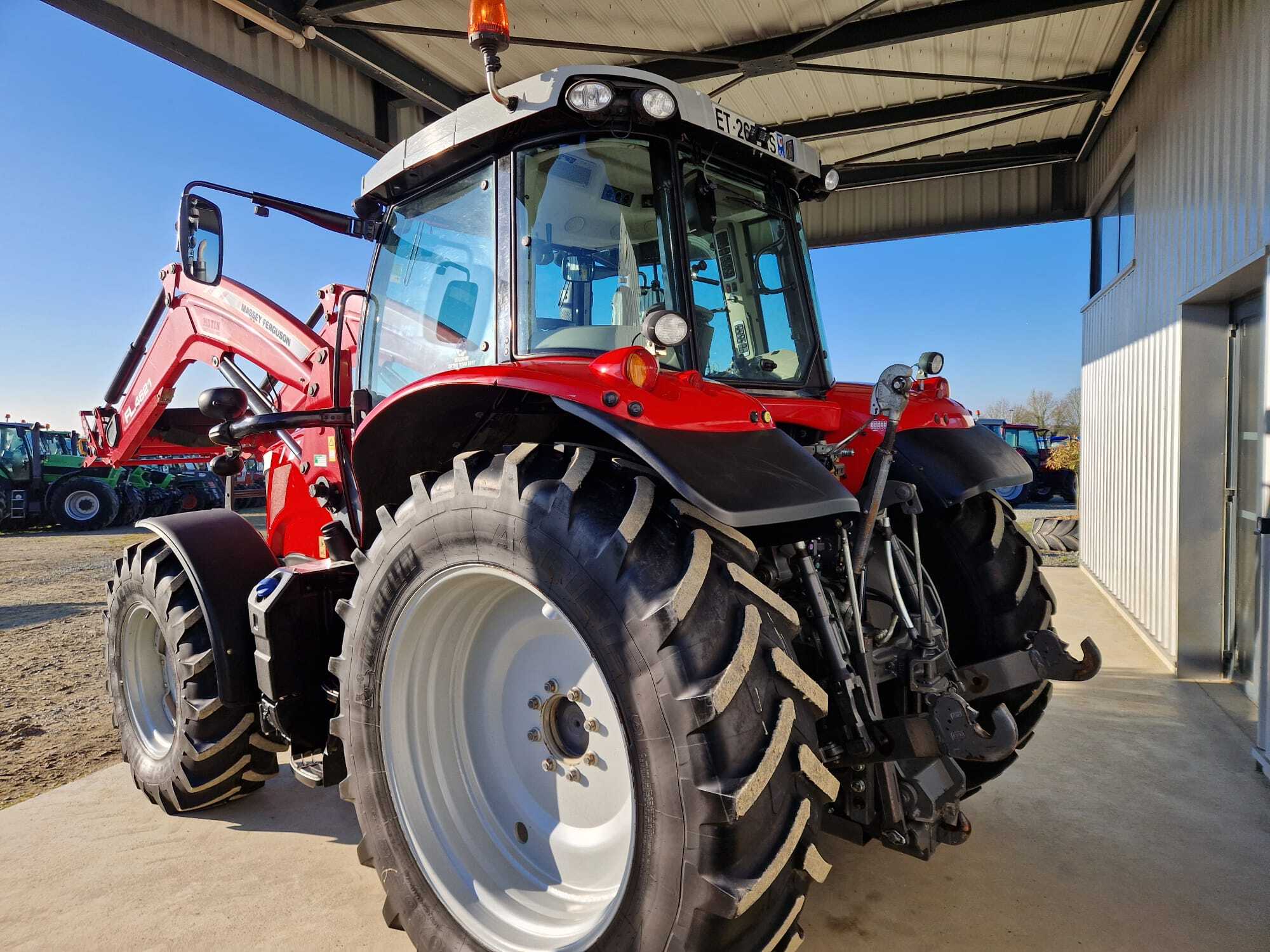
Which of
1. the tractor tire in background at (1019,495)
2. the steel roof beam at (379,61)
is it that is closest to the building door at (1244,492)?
the steel roof beam at (379,61)

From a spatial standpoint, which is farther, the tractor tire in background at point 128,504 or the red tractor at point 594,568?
the tractor tire in background at point 128,504

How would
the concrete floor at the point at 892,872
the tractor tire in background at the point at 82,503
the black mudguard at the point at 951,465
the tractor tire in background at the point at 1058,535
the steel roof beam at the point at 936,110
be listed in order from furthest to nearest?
the tractor tire in background at the point at 82,503, the tractor tire in background at the point at 1058,535, the steel roof beam at the point at 936,110, the black mudguard at the point at 951,465, the concrete floor at the point at 892,872

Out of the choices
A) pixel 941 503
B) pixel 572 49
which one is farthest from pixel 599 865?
pixel 572 49

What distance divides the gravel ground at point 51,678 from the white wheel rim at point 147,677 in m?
0.51

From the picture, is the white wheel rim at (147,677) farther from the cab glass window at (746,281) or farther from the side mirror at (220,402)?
the cab glass window at (746,281)

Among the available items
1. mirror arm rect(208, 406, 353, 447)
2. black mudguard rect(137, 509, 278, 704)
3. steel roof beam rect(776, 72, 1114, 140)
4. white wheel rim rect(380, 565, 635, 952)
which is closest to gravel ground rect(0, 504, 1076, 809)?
black mudguard rect(137, 509, 278, 704)

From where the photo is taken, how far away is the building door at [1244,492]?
4.52 meters

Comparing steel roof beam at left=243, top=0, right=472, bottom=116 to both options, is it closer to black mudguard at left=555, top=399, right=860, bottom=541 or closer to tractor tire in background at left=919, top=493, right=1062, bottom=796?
black mudguard at left=555, top=399, right=860, bottom=541

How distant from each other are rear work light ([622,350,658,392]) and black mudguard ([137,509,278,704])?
1912 mm

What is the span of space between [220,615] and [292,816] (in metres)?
0.85

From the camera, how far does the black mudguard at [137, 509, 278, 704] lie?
9.41 ft

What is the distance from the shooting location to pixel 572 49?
5.27 meters

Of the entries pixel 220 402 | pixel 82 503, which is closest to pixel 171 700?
pixel 220 402

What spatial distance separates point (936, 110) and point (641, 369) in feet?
20.5
